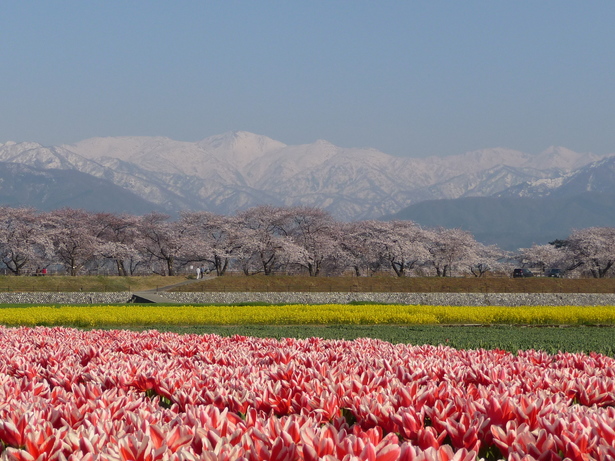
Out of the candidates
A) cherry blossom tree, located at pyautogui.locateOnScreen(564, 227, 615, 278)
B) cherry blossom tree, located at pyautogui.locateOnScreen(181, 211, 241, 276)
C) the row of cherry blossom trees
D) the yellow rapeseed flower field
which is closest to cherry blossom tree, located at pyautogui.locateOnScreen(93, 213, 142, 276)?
the row of cherry blossom trees

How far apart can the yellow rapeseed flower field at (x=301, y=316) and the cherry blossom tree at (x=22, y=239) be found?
40043 mm

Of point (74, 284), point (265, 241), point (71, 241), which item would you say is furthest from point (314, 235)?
point (74, 284)

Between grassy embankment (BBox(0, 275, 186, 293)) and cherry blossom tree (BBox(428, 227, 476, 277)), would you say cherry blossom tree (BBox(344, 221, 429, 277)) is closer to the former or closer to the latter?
cherry blossom tree (BBox(428, 227, 476, 277))

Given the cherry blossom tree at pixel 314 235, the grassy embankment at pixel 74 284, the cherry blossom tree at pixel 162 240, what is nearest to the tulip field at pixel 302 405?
the grassy embankment at pixel 74 284

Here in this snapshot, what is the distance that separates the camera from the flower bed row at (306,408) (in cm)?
352

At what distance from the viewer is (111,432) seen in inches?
158

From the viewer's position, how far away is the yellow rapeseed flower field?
2231cm

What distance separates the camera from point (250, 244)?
6644cm

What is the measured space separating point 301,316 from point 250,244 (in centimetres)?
4292

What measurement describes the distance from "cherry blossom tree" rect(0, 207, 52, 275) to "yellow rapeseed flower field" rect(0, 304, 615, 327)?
4004 centimetres

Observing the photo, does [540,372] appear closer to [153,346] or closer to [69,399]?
[69,399]

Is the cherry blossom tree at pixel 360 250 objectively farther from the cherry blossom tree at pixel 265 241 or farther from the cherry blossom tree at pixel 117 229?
the cherry blossom tree at pixel 117 229

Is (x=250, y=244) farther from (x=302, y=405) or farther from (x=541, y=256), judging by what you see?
(x=302, y=405)

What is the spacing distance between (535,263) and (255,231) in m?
40.7
